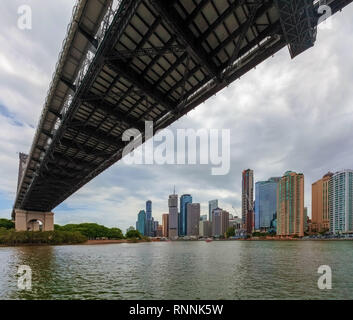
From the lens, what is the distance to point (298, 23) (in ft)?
38.0

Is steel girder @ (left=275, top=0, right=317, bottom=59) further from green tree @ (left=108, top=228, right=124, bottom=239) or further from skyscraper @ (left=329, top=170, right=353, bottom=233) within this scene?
skyscraper @ (left=329, top=170, right=353, bottom=233)

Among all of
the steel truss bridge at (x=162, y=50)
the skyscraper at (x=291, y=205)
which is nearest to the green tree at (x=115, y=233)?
the steel truss bridge at (x=162, y=50)

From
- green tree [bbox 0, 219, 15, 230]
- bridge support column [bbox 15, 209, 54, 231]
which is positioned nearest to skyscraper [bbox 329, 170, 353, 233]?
bridge support column [bbox 15, 209, 54, 231]

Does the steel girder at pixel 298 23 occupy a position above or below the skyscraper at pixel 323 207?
above

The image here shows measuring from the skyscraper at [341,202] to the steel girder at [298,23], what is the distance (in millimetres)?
193095

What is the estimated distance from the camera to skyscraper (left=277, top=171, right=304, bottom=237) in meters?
174

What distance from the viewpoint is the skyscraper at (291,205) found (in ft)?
570

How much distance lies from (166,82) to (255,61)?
722 centimetres

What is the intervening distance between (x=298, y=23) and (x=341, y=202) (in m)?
198

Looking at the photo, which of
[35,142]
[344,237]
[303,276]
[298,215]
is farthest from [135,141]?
[344,237]

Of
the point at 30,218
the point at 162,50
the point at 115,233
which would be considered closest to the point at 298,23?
the point at 162,50

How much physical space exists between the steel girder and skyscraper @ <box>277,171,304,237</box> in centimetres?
18563

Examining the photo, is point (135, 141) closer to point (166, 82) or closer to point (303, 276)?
point (166, 82)

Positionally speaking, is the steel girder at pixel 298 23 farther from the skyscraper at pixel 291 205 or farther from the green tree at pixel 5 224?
the skyscraper at pixel 291 205
